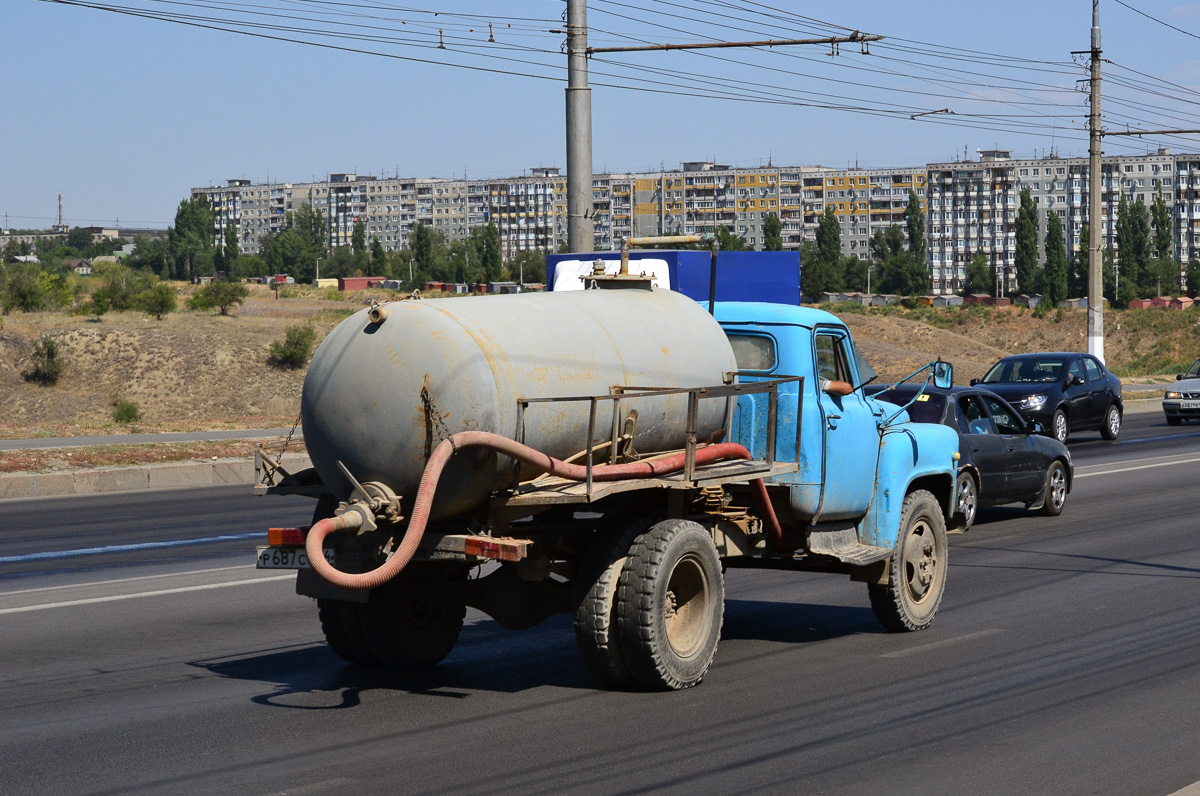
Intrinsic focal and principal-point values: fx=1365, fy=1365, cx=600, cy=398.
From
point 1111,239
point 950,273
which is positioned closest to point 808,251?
point 950,273

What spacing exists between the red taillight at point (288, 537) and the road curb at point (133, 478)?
13.0 m

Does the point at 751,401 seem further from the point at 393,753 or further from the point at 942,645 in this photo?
the point at 393,753

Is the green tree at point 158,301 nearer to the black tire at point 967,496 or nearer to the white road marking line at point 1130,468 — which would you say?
the white road marking line at point 1130,468

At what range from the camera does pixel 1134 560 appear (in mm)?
12164

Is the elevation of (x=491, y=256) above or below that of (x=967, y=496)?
above

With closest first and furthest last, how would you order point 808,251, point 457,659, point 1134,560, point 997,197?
point 457,659 < point 1134,560 < point 808,251 < point 997,197

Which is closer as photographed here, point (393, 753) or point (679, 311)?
point (393, 753)

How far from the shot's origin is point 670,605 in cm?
732

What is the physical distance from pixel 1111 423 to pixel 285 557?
24.0m

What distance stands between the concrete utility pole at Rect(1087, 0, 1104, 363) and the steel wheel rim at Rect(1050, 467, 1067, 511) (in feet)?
66.9

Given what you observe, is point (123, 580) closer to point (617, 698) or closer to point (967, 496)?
point (617, 698)

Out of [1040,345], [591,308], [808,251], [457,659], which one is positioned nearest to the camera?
[591,308]

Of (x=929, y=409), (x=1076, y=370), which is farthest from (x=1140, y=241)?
(x=929, y=409)

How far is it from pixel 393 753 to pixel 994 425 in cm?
1132
